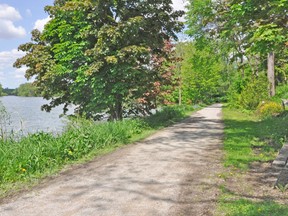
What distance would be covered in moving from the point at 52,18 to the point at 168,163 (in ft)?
36.0

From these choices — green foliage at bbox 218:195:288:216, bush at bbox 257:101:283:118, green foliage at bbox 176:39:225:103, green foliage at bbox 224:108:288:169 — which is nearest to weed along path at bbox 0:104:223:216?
green foliage at bbox 218:195:288:216

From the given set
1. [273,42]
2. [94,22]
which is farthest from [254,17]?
[94,22]

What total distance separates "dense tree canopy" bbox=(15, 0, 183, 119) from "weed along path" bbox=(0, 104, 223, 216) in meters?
5.15

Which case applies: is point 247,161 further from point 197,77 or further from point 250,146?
point 197,77

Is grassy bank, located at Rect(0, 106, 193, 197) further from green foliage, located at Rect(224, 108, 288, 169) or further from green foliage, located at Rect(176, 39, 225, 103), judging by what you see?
green foliage, located at Rect(176, 39, 225, 103)

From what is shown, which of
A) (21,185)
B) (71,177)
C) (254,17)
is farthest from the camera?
(254,17)

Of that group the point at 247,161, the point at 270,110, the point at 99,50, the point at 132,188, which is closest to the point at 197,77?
the point at 270,110

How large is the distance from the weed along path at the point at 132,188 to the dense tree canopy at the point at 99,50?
5.15 meters

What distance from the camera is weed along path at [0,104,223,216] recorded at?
15.0 ft

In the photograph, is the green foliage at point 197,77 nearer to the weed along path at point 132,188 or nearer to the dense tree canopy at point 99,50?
the dense tree canopy at point 99,50

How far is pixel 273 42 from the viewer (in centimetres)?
810

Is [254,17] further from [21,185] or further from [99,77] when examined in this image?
[21,185]

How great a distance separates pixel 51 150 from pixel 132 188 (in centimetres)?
292

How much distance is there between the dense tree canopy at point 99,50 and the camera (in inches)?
495
